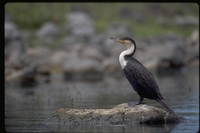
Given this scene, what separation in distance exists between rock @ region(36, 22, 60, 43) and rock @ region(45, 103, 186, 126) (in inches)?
1772

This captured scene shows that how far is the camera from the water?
13.2 m

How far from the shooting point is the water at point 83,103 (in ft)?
43.4

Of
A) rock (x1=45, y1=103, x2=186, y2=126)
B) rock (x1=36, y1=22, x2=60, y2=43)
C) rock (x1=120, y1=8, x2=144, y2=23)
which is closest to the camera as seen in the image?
rock (x1=45, y1=103, x2=186, y2=126)

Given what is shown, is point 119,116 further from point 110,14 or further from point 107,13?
point 110,14

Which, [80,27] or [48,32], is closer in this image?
[48,32]

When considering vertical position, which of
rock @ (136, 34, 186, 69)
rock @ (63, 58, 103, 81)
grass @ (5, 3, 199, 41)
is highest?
grass @ (5, 3, 199, 41)

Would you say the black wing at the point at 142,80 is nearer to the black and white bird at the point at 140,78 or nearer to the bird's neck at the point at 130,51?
the black and white bird at the point at 140,78

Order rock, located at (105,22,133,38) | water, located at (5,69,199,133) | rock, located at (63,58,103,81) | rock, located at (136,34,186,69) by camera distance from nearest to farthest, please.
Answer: water, located at (5,69,199,133), rock, located at (63,58,103,81), rock, located at (136,34,186,69), rock, located at (105,22,133,38)

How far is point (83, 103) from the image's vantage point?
18875 millimetres

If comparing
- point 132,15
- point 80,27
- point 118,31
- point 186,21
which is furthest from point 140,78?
point 186,21

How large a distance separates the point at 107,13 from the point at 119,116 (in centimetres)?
6324

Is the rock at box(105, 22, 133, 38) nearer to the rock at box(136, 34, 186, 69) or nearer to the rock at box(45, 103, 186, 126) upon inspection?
the rock at box(136, 34, 186, 69)

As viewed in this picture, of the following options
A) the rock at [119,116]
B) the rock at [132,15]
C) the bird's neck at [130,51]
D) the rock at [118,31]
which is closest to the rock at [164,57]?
the rock at [118,31]

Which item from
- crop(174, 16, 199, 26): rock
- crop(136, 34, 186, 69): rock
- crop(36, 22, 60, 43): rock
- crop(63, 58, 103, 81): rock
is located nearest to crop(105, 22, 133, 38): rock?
crop(36, 22, 60, 43): rock
